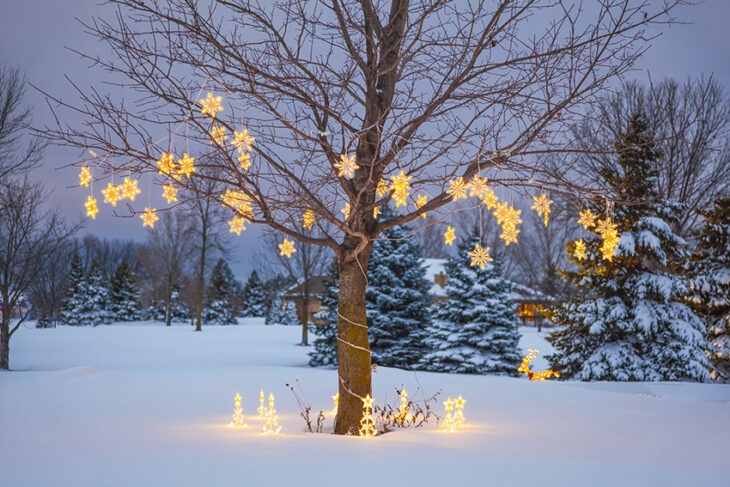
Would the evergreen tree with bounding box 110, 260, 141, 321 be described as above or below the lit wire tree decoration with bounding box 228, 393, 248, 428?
above

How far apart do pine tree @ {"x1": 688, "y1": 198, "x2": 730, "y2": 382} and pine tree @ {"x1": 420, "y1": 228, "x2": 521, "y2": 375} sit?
4.74 m

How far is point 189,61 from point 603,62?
3.88 metres

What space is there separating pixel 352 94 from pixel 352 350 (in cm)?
272

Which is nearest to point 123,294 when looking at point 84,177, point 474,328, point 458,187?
point 474,328

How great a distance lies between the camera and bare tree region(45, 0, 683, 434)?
491 centimetres

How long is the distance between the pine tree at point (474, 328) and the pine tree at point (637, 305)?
304 cm

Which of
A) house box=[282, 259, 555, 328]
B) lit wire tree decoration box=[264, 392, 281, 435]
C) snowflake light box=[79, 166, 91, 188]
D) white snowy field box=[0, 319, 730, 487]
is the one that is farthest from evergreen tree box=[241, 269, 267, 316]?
snowflake light box=[79, 166, 91, 188]

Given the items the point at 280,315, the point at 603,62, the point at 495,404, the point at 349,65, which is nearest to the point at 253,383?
the point at 495,404

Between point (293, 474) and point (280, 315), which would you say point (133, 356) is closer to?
point (293, 474)

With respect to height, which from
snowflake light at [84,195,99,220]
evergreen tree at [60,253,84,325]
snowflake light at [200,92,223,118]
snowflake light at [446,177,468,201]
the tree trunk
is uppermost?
evergreen tree at [60,253,84,325]

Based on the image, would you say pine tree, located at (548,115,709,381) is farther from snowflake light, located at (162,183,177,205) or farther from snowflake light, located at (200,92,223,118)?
snowflake light, located at (162,183,177,205)

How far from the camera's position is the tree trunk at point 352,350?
552cm

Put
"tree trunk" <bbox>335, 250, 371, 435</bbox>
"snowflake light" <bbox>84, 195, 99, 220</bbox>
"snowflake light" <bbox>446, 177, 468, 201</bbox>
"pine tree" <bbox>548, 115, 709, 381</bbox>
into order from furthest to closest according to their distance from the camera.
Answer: "pine tree" <bbox>548, 115, 709, 381</bbox>
"tree trunk" <bbox>335, 250, 371, 435</bbox>
"snowflake light" <bbox>84, 195, 99, 220</bbox>
"snowflake light" <bbox>446, 177, 468, 201</bbox>

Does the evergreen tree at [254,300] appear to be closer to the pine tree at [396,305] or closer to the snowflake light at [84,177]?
the pine tree at [396,305]
